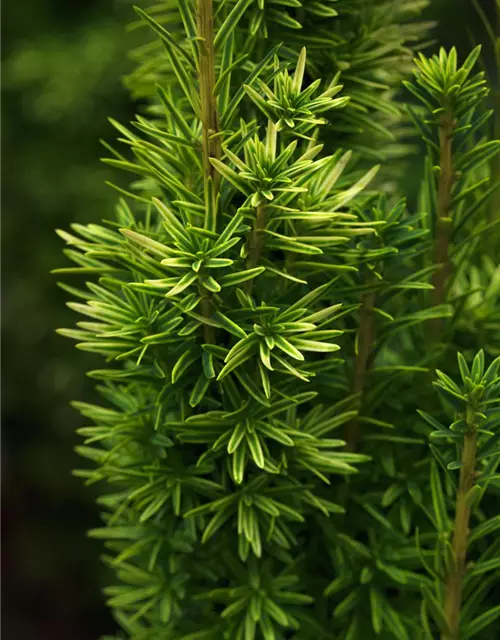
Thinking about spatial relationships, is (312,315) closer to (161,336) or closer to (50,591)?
(161,336)

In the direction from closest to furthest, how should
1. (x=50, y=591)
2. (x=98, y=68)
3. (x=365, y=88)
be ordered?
(x=365, y=88) < (x=98, y=68) < (x=50, y=591)

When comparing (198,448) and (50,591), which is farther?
(50,591)

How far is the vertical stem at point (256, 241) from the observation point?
39cm

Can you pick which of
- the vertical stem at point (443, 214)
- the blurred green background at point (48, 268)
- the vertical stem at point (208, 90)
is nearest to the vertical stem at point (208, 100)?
the vertical stem at point (208, 90)

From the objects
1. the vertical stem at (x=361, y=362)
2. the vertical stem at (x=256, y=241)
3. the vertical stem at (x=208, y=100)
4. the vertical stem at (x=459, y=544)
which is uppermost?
the vertical stem at (x=208, y=100)

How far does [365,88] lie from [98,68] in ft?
3.53

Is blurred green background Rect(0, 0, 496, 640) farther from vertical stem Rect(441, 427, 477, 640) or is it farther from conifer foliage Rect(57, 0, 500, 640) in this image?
vertical stem Rect(441, 427, 477, 640)

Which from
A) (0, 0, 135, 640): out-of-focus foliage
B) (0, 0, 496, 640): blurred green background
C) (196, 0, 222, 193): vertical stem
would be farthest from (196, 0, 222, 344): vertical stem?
(0, 0, 135, 640): out-of-focus foliage

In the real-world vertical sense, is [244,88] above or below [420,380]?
above

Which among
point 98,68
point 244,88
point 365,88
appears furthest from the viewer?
point 98,68

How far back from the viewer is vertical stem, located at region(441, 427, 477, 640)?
1.31 ft

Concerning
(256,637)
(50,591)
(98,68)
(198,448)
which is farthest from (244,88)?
(50,591)

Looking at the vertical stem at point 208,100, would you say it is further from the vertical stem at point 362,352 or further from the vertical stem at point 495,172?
the vertical stem at point 495,172

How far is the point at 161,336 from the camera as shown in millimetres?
400
